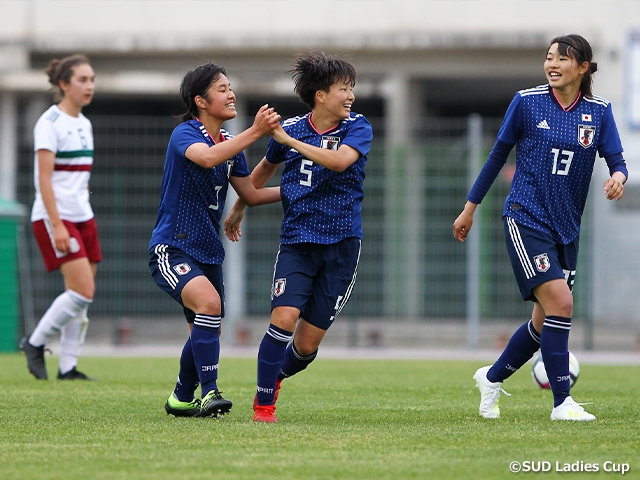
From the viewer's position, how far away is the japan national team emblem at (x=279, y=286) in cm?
536

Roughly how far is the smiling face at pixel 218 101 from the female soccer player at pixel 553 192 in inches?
52.6

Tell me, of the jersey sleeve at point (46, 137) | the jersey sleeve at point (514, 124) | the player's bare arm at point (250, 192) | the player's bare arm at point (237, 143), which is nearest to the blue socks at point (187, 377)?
the player's bare arm at point (250, 192)

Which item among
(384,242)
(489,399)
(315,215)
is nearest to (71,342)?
(315,215)

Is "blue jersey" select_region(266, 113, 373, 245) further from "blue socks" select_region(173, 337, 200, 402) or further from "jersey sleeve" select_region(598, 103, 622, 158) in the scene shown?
"jersey sleeve" select_region(598, 103, 622, 158)

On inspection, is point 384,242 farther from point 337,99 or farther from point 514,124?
point 337,99

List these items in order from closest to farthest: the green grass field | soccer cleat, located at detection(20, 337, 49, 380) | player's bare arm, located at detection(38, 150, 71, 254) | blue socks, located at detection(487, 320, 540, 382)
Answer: the green grass field, blue socks, located at detection(487, 320, 540, 382), player's bare arm, located at detection(38, 150, 71, 254), soccer cleat, located at detection(20, 337, 49, 380)

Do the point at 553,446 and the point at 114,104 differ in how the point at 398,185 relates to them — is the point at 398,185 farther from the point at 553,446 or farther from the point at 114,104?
the point at 553,446

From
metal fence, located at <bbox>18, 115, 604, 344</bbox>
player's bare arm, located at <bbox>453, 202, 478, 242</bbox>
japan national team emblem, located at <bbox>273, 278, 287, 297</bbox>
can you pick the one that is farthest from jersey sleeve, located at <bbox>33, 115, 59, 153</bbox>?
metal fence, located at <bbox>18, 115, 604, 344</bbox>

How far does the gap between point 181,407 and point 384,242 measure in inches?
319

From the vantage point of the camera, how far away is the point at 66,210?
25.7ft

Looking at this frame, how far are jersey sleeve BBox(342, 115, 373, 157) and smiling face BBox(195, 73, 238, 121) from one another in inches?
24.5

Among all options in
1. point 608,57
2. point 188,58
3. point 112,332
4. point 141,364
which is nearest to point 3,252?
point 112,332

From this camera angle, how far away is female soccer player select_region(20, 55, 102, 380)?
7734mm

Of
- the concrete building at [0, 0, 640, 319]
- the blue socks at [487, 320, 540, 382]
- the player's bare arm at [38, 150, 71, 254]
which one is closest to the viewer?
the blue socks at [487, 320, 540, 382]
